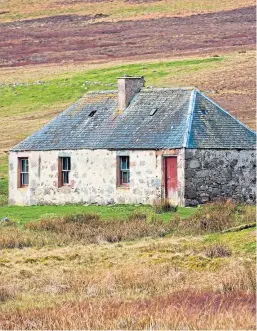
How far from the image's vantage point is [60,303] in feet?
57.7

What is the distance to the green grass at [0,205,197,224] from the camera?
3505 cm

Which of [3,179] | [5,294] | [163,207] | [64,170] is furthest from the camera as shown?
[3,179]

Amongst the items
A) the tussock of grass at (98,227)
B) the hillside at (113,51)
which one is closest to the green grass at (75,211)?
the tussock of grass at (98,227)

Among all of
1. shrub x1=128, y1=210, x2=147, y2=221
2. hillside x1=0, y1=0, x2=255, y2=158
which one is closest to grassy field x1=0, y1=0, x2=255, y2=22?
hillside x1=0, y1=0, x2=255, y2=158

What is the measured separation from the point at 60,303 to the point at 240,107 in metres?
48.1

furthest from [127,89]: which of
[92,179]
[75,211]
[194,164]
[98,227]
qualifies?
[98,227]

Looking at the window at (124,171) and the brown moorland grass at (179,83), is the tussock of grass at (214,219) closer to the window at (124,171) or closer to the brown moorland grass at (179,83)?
the window at (124,171)

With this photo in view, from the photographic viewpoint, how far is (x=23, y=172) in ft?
142

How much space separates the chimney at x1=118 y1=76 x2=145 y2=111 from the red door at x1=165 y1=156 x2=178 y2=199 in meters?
3.92

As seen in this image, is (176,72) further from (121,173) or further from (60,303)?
(60,303)

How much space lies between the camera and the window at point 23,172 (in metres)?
43.2

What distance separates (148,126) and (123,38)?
2275 inches

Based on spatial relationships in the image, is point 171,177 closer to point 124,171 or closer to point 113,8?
point 124,171

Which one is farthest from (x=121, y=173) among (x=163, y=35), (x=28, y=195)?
(x=163, y=35)
